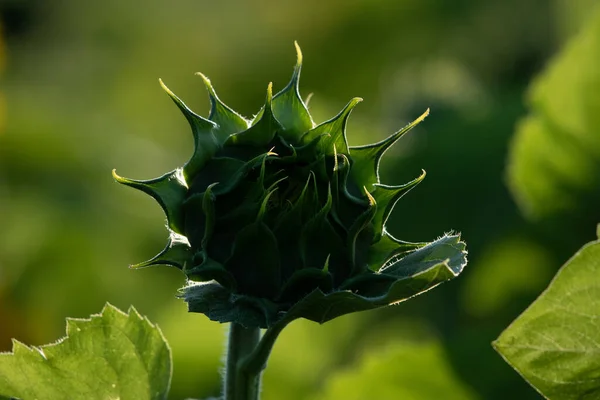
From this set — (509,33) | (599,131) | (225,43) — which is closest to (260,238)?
(599,131)

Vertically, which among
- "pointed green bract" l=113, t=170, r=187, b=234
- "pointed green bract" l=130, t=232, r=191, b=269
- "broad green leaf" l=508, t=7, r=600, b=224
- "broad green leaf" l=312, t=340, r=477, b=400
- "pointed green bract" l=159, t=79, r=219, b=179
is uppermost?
"pointed green bract" l=159, t=79, r=219, b=179

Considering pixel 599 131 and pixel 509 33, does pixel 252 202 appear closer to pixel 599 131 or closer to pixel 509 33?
pixel 599 131

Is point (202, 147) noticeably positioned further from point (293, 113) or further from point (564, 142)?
point (564, 142)

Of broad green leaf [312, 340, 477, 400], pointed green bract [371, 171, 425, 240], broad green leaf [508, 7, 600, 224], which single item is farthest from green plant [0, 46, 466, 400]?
broad green leaf [508, 7, 600, 224]

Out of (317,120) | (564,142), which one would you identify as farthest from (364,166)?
(317,120)

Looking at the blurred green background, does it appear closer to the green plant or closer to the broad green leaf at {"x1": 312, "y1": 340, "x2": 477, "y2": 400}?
the broad green leaf at {"x1": 312, "y1": 340, "x2": 477, "y2": 400}

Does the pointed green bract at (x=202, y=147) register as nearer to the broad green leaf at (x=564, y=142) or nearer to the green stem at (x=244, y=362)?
the green stem at (x=244, y=362)
